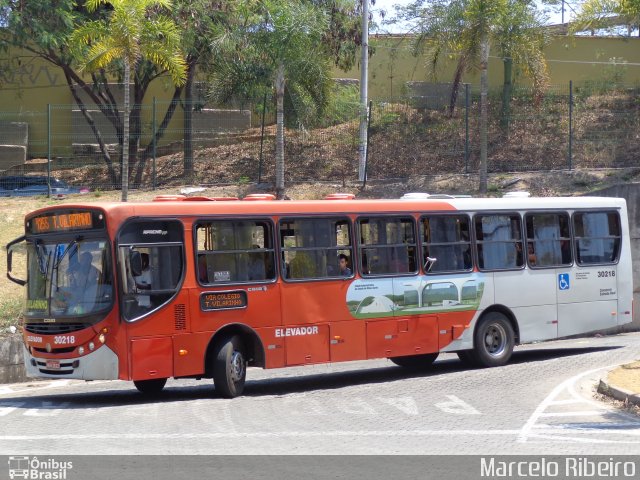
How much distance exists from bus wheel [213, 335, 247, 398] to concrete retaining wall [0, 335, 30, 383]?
241 inches

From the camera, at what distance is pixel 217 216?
14445mm

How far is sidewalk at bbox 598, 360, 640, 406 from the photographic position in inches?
504

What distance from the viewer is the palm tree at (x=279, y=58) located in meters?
25.5

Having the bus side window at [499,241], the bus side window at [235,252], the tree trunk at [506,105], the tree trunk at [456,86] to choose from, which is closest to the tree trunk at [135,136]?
the tree trunk at [456,86]

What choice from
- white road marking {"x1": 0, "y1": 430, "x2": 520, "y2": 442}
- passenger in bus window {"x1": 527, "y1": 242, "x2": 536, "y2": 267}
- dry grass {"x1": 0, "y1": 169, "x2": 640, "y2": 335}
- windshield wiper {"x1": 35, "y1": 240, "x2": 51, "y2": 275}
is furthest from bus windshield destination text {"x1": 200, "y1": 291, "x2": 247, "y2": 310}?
dry grass {"x1": 0, "y1": 169, "x2": 640, "y2": 335}

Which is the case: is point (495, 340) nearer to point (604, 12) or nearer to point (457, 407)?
point (457, 407)

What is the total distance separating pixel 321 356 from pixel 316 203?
99.8 inches

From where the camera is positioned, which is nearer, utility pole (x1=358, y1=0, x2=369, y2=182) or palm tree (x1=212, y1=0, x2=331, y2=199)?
palm tree (x1=212, y1=0, x2=331, y2=199)

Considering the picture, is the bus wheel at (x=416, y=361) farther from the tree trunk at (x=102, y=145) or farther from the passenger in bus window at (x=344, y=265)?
the tree trunk at (x=102, y=145)

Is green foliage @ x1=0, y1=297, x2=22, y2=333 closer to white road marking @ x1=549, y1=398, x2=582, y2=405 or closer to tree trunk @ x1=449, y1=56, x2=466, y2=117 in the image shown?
white road marking @ x1=549, y1=398, x2=582, y2=405
